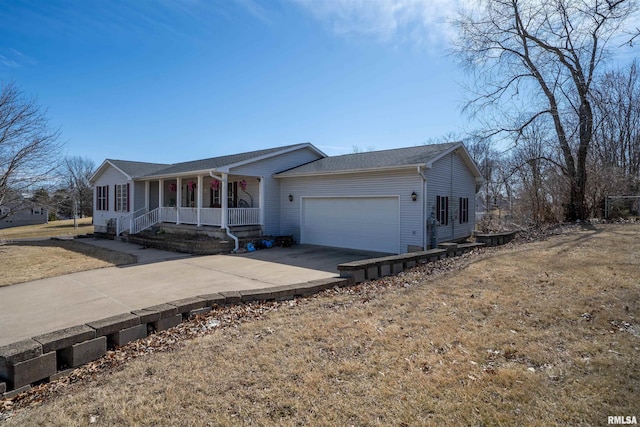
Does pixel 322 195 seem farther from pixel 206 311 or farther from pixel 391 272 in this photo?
pixel 206 311

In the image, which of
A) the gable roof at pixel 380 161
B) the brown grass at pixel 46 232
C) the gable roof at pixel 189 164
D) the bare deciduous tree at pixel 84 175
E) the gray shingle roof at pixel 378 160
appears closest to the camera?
the gable roof at pixel 380 161

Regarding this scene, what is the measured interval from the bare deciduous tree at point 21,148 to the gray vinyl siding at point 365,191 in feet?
31.5

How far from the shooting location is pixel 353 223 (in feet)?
41.4

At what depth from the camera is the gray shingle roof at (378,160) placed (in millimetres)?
11423

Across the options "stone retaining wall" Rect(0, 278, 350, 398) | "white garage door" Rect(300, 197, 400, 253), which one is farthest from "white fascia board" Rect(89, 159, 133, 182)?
"stone retaining wall" Rect(0, 278, 350, 398)

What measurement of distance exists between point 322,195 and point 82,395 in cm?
1079

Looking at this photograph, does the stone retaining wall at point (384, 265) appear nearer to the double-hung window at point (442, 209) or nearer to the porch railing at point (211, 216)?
the double-hung window at point (442, 209)

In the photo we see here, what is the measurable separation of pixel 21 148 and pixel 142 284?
1040 cm

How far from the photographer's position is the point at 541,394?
107 inches

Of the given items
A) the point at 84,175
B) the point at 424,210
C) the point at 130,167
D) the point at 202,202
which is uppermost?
the point at 84,175

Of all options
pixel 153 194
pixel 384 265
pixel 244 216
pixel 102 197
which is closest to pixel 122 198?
A: pixel 153 194

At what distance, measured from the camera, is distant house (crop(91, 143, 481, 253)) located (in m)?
11.3

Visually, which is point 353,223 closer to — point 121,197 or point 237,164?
point 237,164

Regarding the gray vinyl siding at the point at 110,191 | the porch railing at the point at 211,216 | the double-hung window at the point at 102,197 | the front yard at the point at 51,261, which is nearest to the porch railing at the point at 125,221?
the gray vinyl siding at the point at 110,191
